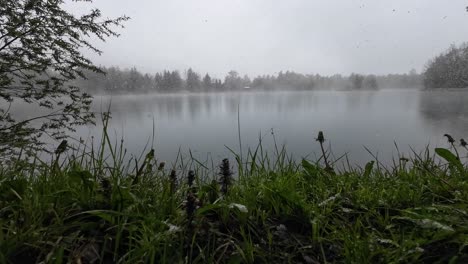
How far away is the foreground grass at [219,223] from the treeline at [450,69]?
90187 mm

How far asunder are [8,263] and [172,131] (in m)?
26.2

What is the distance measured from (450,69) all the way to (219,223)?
97327mm

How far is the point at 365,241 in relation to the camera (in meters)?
1.09

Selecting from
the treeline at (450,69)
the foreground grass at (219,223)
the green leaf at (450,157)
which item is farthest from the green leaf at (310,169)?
the treeline at (450,69)

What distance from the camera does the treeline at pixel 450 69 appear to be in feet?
232

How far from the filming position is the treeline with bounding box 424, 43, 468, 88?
2788 inches

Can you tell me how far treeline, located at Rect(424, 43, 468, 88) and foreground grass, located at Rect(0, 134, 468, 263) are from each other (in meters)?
90.2

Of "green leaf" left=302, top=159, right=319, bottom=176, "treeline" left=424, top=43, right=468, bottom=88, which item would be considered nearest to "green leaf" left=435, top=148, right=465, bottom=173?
"green leaf" left=302, top=159, right=319, bottom=176

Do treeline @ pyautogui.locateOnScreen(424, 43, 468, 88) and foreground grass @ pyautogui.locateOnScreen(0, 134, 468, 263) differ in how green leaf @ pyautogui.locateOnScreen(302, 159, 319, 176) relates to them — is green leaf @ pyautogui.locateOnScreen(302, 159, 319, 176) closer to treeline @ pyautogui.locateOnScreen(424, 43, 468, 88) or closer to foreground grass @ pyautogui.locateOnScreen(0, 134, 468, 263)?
foreground grass @ pyautogui.locateOnScreen(0, 134, 468, 263)

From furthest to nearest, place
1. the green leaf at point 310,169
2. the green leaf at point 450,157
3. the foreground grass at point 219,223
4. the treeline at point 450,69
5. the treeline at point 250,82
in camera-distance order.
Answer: the treeline at point 250,82, the treeline at point 450,69, the green leaf at point 310,169, the green leaf at point 450,157, the foreground grass at point 219,223

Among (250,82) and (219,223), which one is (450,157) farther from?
(250,82)

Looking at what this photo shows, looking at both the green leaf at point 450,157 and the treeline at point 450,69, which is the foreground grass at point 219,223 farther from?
the treeline at point 450,69

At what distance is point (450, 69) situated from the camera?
75.2 metres

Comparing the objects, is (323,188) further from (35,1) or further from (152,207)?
(35,1)
